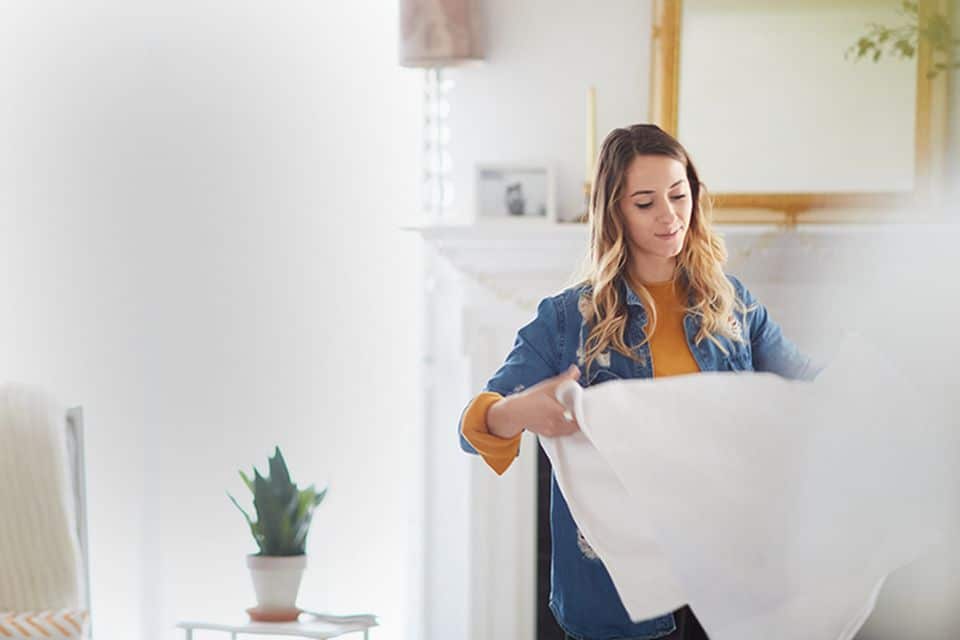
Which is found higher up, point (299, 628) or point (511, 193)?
point (511, 193)

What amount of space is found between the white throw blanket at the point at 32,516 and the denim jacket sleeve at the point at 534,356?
1.03 meters

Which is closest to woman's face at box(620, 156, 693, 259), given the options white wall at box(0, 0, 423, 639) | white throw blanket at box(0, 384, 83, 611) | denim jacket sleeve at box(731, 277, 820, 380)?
denim jacket sleeve at box(731, 277, 820, 380)

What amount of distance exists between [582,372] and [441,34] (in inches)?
66.0

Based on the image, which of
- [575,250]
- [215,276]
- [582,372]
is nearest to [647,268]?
[582,372]

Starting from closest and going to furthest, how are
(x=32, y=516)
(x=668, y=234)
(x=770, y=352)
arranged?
(x=668, y=234) → (x=770, y=352) → (x=32, y=516)

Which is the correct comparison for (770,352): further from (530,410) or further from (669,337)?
(530,410)

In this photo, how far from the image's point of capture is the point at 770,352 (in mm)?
1992

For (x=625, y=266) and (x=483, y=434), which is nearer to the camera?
(x=483, y=434)

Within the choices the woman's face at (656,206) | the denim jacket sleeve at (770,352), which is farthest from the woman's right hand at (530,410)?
the denim jacket sleeve at (770,352)

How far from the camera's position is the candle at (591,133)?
3293 millimetres

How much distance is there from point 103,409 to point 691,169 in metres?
1.66

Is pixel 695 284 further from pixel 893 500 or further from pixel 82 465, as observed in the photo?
pixel 82 465

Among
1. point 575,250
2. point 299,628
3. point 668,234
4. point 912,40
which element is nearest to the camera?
point 668,234

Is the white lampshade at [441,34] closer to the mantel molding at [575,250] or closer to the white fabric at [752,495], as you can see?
the mantel molding at [575,250]
